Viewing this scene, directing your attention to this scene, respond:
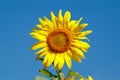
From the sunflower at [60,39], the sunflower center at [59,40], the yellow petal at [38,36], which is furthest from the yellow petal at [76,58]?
the yellow petal at [38,36]

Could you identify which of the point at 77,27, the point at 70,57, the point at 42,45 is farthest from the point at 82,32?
the point at 42,45

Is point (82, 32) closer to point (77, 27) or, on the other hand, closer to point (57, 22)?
point (77, 27)

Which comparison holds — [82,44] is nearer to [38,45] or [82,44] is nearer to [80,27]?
[80,27]

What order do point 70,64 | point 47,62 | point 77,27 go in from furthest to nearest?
1. point 77,27
2. point 70,64
3. point 47,62

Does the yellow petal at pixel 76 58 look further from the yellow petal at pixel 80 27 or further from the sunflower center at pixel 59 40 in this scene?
the yellow petal at pixel 80 27

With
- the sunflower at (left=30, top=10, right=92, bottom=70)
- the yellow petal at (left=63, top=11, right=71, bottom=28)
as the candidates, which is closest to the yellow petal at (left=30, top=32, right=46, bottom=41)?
the sunflower at (left=30, top=10, right=92, bottom=70)

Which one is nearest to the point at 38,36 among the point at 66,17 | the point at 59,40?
the point at 59,40

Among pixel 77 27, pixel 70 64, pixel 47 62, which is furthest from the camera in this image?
pixel 77 27
